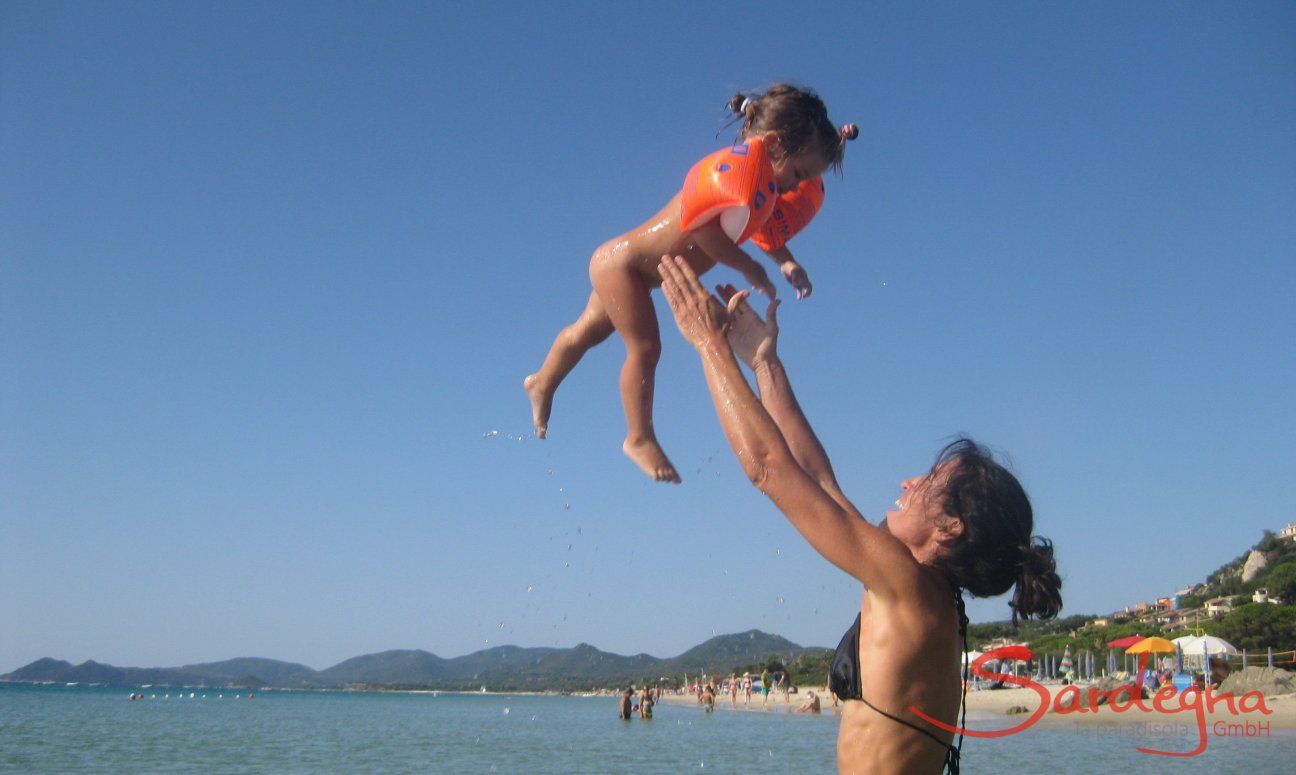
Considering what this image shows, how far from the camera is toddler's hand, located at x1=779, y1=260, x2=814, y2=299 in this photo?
4781 millimetres

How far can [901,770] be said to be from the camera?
2727 mm

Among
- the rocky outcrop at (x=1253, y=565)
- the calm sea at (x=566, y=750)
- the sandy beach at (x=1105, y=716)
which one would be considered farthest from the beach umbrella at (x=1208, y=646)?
the rocky outcrop at (x=1253, y=565)

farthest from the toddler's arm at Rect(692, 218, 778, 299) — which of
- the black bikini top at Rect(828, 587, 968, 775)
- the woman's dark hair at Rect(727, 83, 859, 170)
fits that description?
the black bikini top at Rect(828, 587, 968, 775)

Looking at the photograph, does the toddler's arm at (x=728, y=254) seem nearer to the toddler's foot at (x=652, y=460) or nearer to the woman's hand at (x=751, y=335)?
the woman's hand at (x=751, y=335)

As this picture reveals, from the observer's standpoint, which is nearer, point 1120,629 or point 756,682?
point 1120,629

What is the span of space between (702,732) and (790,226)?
35062 mm

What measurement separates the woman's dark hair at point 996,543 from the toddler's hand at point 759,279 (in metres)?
1.58

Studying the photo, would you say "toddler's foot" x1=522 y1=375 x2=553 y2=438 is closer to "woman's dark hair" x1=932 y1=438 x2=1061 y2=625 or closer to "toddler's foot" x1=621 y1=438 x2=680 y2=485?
"toddler's foot" x1=621 y1=438 x2=680 y2=485

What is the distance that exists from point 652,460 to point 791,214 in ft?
4.18

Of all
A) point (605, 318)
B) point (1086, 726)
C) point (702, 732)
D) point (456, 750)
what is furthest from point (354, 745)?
point (605, 318)

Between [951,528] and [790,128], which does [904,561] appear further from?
[790,128]

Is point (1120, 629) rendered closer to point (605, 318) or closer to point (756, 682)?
point (756, 682)

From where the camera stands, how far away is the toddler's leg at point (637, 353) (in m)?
4.57

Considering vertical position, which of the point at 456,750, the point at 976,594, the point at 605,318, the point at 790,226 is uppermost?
the point at 790,226
